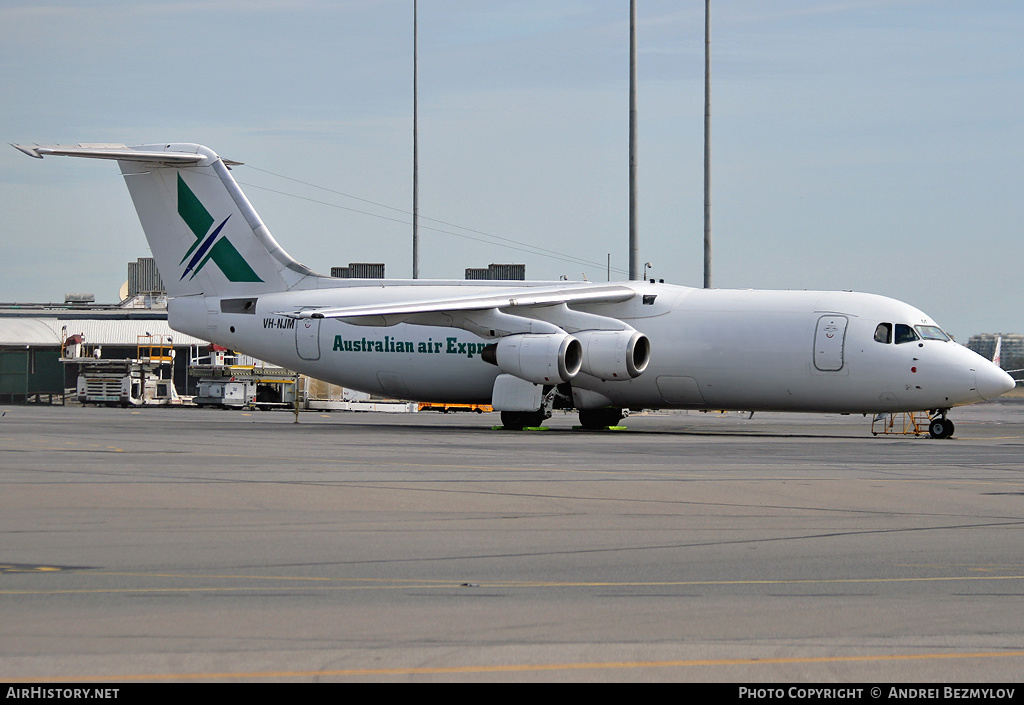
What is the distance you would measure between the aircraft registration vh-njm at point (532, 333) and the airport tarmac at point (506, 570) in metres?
9.09

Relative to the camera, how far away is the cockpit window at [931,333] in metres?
27.9

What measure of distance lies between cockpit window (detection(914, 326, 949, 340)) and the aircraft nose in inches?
48.7

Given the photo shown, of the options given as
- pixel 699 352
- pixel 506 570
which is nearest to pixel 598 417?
pixel 699 352

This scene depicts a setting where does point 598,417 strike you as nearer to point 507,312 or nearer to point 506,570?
point 507,312

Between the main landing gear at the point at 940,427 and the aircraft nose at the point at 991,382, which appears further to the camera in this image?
the main landing gear at the point at 940,427

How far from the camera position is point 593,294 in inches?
1196

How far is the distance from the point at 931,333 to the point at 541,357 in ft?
29.7

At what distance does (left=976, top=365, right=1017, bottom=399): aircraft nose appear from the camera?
88.8ft

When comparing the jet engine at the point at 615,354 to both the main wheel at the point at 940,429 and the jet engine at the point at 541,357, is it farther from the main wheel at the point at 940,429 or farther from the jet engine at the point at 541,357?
the main wheel at the point at 940,429

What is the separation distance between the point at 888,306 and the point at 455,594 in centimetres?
2218

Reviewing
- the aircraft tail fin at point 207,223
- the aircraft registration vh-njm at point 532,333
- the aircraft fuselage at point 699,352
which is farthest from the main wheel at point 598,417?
the aircraft tail fin at point 207,223

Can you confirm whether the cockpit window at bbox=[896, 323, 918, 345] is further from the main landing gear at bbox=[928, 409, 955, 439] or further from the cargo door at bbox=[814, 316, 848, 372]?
the main landing gear at bbox=[928, 409, 955, 439]

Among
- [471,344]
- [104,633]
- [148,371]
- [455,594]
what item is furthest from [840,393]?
[148,371]
